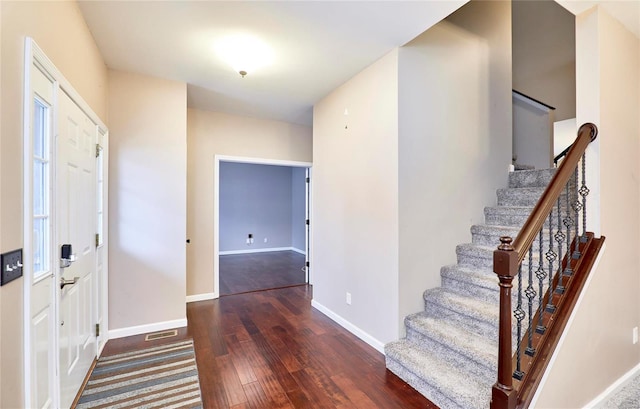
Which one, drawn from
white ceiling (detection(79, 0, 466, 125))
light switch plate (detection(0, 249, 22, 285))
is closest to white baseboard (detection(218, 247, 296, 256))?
white ceiling (detection(79, 0, 466, 125))

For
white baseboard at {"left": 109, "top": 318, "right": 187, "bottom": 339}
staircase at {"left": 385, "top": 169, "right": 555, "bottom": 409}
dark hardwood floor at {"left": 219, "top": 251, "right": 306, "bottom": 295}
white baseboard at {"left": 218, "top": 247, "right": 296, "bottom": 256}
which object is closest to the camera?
staircase at {"left": 385, "top": 169, "right": 555, "bottom": 409}

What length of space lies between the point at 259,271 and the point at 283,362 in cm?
355

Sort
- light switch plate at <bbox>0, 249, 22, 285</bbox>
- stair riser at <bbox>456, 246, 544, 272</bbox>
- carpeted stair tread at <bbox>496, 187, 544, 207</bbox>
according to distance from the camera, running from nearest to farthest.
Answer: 1. light switch plate at <bbox>0, 249, 22, 285</bbox>
2. stair riser at <bbox>456, 246, 544, 272</bbox>
3. carpeted stair tread at <bbox>496, 187, 544, 207</bbox>

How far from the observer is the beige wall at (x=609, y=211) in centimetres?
190

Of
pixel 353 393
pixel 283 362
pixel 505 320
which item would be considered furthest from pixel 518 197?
pixel 283 362

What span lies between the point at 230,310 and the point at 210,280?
70 centimetres

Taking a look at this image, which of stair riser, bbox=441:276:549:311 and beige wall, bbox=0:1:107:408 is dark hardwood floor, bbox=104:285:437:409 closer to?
stair riser, bbox=441:276:549:311

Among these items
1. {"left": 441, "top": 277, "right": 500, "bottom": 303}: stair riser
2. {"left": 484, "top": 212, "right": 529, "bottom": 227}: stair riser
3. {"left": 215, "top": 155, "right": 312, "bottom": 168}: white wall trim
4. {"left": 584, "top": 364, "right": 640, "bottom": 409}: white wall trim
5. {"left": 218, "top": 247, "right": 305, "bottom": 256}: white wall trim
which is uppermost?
{"left": 215, "top": 155, "right": 312, "bottom": 168}: white wall trim

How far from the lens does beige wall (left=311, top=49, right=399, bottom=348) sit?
270 cm

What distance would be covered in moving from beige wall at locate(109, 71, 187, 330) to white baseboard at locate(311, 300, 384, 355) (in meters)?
1.61

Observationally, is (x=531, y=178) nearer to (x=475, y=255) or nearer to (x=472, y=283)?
(x=475, y=255)

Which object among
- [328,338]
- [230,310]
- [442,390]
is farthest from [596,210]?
[230,310]

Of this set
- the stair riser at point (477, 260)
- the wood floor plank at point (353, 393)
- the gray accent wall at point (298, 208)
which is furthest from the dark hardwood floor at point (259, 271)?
the stair riser at point (477, 260)

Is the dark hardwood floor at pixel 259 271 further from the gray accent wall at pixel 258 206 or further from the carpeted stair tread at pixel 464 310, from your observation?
the carpeted stair tread at pixel 464 310
